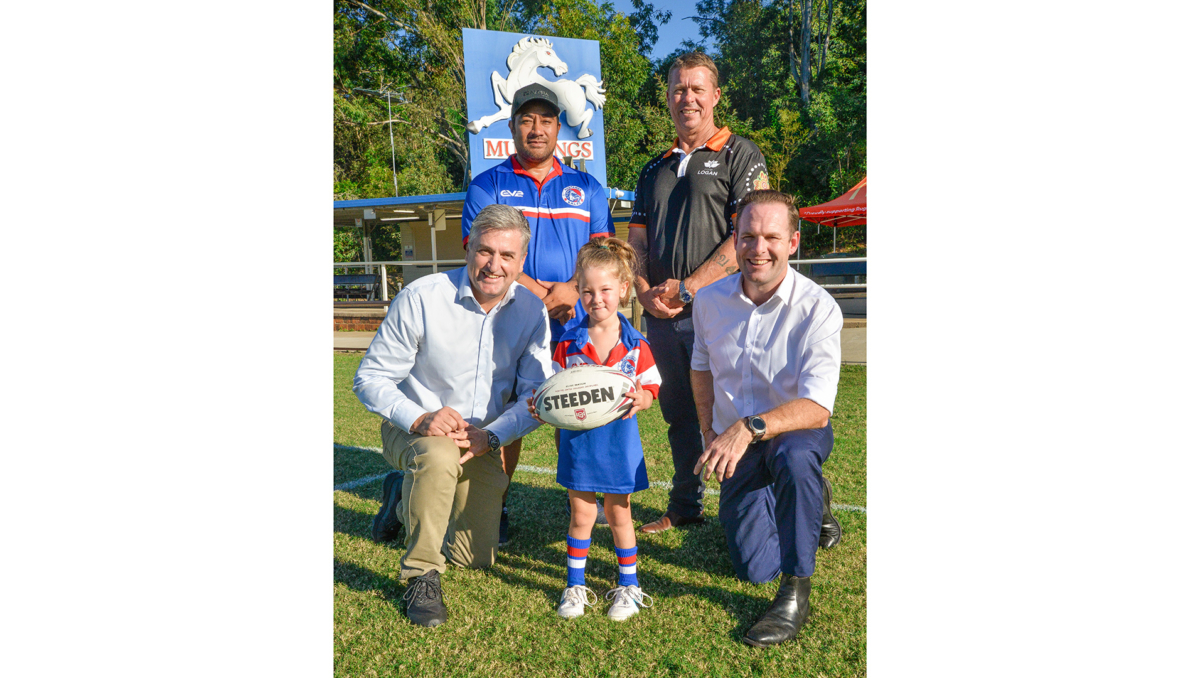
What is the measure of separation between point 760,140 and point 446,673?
446 centimetres

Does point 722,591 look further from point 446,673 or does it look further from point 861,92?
point 861,92

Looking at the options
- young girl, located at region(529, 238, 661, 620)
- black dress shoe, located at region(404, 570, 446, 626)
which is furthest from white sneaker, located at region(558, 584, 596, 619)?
black dress shoe, located at region(404, 570, 446, 626)

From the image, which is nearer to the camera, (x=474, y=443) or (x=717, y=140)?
(x=474, y=443)

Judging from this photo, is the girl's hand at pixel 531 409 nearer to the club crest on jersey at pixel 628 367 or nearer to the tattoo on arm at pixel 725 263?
the club crest on jersey at pixel 628 367

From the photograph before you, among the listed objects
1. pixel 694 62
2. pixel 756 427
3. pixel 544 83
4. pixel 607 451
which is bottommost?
pixel 607 451

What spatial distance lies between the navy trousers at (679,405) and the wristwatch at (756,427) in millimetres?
1042

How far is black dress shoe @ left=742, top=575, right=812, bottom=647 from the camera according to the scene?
7.75ft

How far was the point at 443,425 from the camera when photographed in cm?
263

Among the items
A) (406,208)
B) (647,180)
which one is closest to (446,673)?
(647,180)

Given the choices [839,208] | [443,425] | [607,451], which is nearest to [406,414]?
[443,425]

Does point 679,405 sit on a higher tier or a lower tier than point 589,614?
higher

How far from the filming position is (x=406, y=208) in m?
14.7

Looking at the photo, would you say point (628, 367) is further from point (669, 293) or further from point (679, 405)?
point (679, 405)

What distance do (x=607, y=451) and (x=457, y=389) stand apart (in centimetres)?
70
